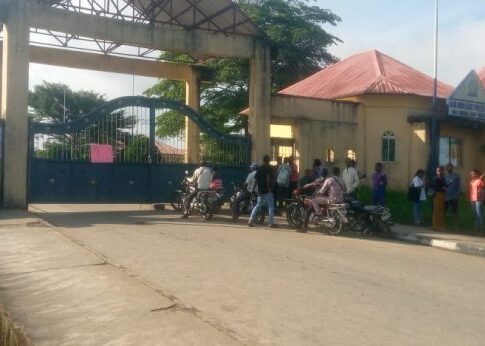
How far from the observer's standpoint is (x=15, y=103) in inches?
617

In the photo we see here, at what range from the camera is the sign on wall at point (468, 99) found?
52.2 ft

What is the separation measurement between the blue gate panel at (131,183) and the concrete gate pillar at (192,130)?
3775 mm

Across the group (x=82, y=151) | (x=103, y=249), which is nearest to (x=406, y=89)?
(x=82, y=151)

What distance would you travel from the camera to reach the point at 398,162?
23438mm

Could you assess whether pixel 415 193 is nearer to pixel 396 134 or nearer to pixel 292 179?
pixel 292 179

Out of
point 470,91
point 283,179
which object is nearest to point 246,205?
point 283,179

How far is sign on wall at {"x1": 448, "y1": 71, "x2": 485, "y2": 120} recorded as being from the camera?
1591cm

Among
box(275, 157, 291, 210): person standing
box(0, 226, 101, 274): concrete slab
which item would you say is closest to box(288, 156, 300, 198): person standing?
box(275, 157, 291, 210): person standing

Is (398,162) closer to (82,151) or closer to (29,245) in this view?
(82,151)

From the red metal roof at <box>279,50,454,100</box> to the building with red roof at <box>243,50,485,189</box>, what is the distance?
0.04 metres

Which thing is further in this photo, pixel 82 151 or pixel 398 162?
pixel 398 162

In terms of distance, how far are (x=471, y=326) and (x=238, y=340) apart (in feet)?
8.01

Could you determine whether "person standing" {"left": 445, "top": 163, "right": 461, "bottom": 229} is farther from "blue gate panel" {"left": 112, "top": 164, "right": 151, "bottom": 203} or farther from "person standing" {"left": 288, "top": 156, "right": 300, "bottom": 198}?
"blue gate panel" {"left": 112, "top": 164, "right": 151, "bottom": 203}

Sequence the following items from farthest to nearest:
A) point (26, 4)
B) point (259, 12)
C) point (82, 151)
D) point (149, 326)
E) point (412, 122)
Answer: point (259, 12), point (412, 122), point (82, 151), point (26, 4), point (149, 326)
